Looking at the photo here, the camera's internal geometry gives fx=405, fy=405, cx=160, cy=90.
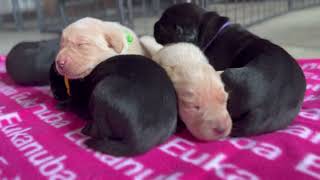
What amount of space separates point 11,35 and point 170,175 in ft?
10.3

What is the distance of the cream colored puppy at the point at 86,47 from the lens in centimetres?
121

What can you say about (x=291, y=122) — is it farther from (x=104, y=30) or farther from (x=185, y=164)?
(x=104, y=30)

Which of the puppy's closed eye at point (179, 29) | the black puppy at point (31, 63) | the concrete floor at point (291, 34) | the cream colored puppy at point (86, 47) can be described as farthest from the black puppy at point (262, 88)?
the concrete floor at point (291, 34)

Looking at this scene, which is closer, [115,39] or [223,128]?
[223,128]

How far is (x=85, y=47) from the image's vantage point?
4.01 feet

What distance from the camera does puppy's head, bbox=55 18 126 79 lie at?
121 centimetres

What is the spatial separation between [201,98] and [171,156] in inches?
6.6

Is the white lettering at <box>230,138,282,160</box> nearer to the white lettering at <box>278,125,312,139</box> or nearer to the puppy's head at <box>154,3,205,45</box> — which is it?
the white lettering at <box>278,125,312,139</box>

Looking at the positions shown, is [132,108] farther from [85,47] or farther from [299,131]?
[299,131]

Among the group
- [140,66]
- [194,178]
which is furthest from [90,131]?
[194,178]

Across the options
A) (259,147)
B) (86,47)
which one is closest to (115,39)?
(86,47)

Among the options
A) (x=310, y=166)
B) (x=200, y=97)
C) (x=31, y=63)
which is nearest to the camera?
(x=310, y=166)

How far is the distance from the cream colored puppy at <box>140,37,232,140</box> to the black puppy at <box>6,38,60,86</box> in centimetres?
83

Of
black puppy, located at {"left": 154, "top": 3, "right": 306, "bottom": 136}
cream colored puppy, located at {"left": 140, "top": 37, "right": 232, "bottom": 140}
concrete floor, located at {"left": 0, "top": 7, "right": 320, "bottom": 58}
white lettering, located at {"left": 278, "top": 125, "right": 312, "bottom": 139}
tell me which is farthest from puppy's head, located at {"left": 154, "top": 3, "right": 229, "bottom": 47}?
concrete floor, located at {"left": 0, "top": 7, "right": 320, "bottom": 58}
